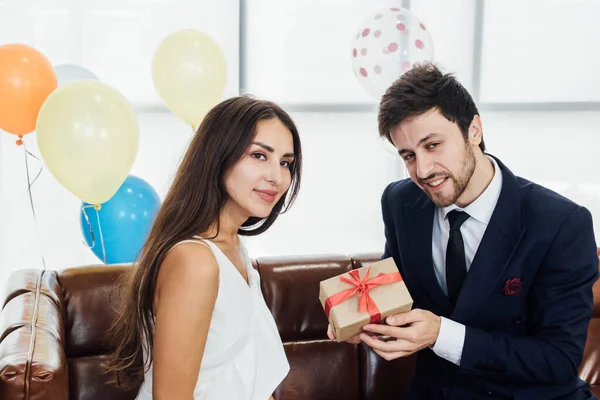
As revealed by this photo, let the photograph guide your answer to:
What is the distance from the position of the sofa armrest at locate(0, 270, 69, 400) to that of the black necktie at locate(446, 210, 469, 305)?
109 cm

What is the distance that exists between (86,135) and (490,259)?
1.53 metres

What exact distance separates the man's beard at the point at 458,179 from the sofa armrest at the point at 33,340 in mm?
1106

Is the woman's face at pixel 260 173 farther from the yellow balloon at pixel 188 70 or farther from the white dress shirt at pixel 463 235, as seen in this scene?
the yellow balloon at pixel 188 70

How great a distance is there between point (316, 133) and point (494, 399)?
2.66m

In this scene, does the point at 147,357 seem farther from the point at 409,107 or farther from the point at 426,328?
the point at 409,107

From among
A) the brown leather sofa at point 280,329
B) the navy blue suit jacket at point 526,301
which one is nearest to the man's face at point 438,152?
the navy blue suit jacket at point 526,301

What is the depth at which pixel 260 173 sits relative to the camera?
1.57 meters

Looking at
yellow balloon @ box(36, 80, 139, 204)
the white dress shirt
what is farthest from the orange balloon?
the white dress shirt

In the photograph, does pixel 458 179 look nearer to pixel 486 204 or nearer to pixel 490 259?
pixel 486 204

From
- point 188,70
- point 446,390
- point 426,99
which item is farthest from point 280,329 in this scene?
point 188,70

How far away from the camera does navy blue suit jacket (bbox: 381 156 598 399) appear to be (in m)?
1.66

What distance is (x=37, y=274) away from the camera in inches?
86.4

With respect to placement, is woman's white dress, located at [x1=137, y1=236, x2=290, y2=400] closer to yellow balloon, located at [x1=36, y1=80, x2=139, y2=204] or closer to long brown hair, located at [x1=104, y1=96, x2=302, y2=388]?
long brown hair, located at [x1=104, y1=96, x2=302, y2=388]

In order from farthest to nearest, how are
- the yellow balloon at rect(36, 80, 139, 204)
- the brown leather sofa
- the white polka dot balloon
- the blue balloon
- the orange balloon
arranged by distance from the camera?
the white polka dot balloon < the blue balloon < the orange balloon < the yellow balloon at rect(36, 80, 139, 204) < the brown leather sofa
